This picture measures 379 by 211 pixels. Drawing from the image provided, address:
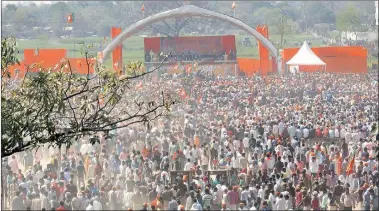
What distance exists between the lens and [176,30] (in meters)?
115

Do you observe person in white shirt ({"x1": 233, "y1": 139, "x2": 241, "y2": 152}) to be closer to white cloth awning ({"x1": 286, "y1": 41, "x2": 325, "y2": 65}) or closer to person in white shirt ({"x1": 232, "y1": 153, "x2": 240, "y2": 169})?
person in white shirt ({"x1": 232, "y1": 153, "x2": 240, "y2": 169})

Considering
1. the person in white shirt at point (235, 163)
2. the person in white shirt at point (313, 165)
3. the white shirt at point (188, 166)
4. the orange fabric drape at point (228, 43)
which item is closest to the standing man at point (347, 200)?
the person in white shirt at point (313, 165)

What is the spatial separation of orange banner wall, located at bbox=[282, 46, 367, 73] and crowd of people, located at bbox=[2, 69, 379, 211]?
24.2m

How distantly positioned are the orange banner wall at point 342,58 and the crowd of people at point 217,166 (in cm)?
2421

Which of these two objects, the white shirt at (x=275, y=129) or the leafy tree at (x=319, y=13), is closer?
the white shirt at (x=275, y=129)

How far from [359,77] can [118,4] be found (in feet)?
268

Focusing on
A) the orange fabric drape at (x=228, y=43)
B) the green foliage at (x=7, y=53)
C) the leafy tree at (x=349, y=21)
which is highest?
the leafy tree at (x=349, y=21)

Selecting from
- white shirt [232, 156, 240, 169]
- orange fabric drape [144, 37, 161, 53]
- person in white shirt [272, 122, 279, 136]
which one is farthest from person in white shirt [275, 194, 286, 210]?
orange fabric drape [144, 37, 161, 53]

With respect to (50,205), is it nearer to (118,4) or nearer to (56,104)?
(56,104)

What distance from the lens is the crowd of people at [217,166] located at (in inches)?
695

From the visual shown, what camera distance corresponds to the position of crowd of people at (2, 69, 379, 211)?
57.9ft

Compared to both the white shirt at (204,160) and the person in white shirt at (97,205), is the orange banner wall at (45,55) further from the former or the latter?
the person in white shirt at (97,205)

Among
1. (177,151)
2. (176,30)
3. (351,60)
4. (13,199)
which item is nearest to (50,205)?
(13,199)

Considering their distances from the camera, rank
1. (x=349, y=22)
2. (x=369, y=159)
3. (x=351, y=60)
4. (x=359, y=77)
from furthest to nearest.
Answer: (x=349, y=22)
(x=351, y=60)
(x=359, y=77)
(x=369, y=159)
